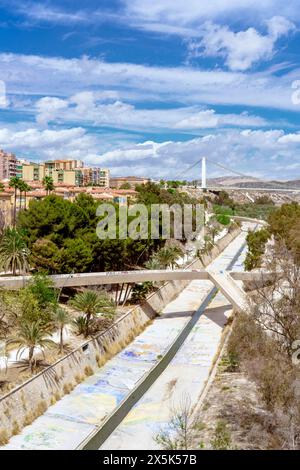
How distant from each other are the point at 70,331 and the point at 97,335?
1.49 m

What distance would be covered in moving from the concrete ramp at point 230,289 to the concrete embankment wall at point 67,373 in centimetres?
497

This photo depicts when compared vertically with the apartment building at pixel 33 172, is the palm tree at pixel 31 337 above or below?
below

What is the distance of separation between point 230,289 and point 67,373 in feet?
46.2

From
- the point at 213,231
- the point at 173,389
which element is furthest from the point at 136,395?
the point at 213,231

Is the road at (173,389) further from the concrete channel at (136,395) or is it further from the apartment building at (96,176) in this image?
the apartment building at (96,176)

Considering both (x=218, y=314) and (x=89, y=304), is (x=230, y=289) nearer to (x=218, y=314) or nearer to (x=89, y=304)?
(x=218, y=314)

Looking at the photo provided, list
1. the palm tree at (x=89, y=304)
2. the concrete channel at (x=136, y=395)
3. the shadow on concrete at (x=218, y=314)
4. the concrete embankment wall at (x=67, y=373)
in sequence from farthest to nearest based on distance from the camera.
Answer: the shadow on concrete at (x=218, y=314) → the palm tree at (x=89, y=304) → the concrete channel at (x=136, y=395) → the concrete embankment wall at (x=67, y=373)

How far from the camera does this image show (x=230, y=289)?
33.5 meters

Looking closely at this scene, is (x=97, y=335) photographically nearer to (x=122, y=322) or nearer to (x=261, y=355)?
(x=122, y=322)

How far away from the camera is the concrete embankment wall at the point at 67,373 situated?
61.4 ft

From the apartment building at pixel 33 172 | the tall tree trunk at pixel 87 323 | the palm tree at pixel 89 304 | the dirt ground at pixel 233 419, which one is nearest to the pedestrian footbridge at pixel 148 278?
the palm tree at pixel 89 304

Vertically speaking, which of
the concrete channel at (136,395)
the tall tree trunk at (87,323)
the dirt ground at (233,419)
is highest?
the tall tree trunk at (87,323)
